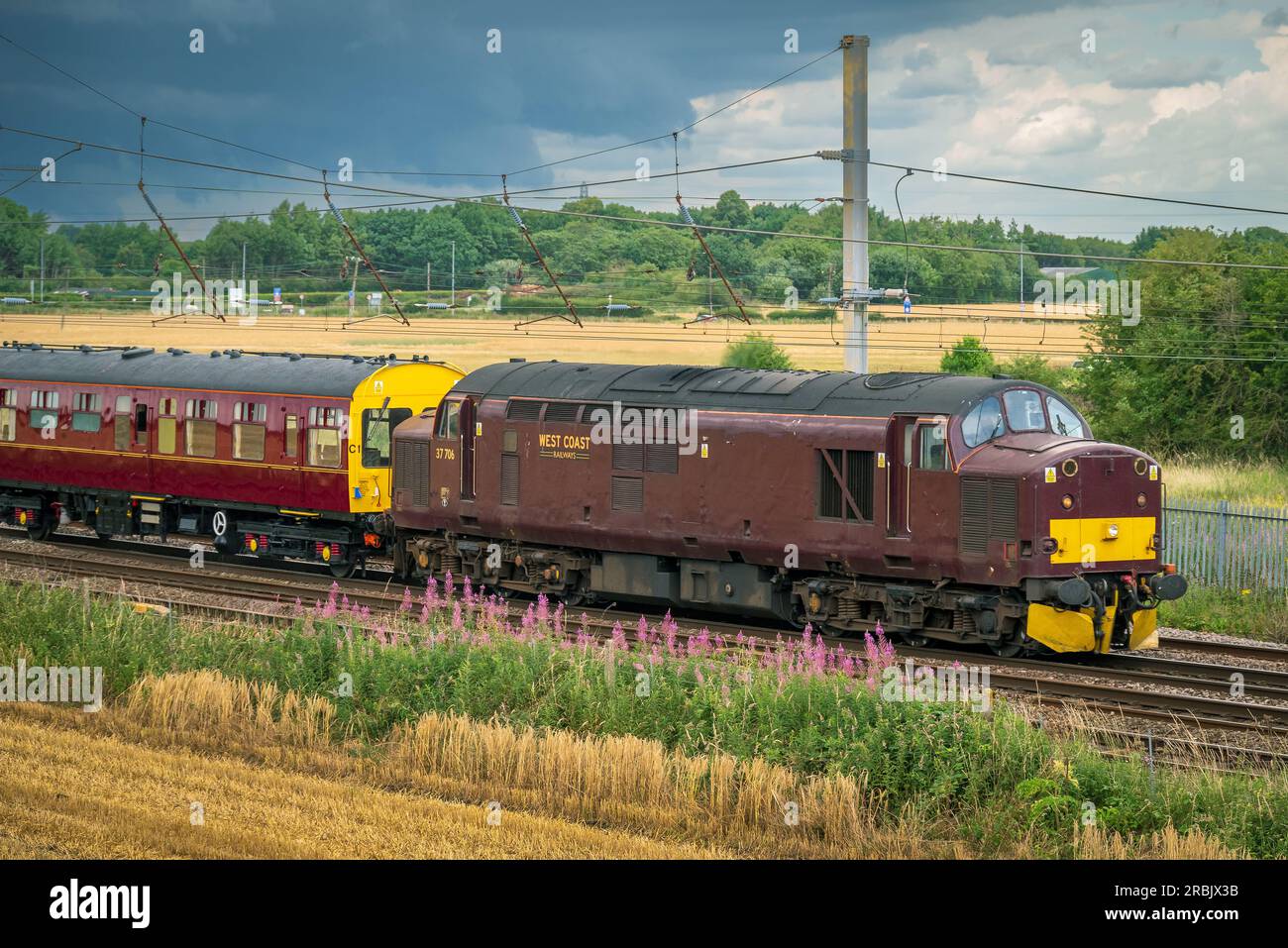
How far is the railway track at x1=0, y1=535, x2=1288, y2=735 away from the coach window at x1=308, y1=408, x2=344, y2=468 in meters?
2.25

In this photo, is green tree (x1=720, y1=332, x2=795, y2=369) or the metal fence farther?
green tree (x1=720, y1=332, x2=795, y2=369)

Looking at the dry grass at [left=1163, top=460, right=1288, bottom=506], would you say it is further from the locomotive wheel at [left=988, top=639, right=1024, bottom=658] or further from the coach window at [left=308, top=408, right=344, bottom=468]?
the coach window at [left=308, top=408, right=344, bottom=468]

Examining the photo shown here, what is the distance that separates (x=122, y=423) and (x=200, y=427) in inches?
104

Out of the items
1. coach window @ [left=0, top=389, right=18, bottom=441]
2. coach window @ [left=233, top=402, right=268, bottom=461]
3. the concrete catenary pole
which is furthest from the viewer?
coach window @ [left=0, top=389, right=18, bottom=441]

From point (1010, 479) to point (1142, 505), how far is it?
2.13m

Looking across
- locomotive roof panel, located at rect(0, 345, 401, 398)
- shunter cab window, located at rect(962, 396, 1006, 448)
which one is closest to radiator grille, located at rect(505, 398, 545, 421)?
locomotive roof panel, located at rect(0, 345, 401, 398)

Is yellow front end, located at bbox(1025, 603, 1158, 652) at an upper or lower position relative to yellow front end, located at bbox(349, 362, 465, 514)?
lower

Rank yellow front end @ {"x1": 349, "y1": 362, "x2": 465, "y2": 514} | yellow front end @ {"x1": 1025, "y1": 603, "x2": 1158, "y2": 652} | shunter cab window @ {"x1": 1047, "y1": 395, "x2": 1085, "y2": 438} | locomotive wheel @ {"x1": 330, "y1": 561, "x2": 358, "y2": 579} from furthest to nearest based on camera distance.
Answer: locomotive wheel @ {"x1": 330, "y1": 561, "x2": 358, "y2": 579}, yellow front end @ {"x1": 349, "y1": 362, "x2": 465, "y2": 514}, shunter cab window @ {"x1": 1047, "y1": 395, "x2": 1085, "y2": 438}, yellow front end @ {"x1": 1025, "y1": 603, "x2": 1158, "y2": 652}

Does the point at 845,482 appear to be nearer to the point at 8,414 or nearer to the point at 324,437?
the point at 324,437

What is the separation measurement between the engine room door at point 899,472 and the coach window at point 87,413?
19841mm

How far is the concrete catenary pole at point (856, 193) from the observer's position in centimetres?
2828

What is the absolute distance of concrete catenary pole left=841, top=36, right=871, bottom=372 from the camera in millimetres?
28281
